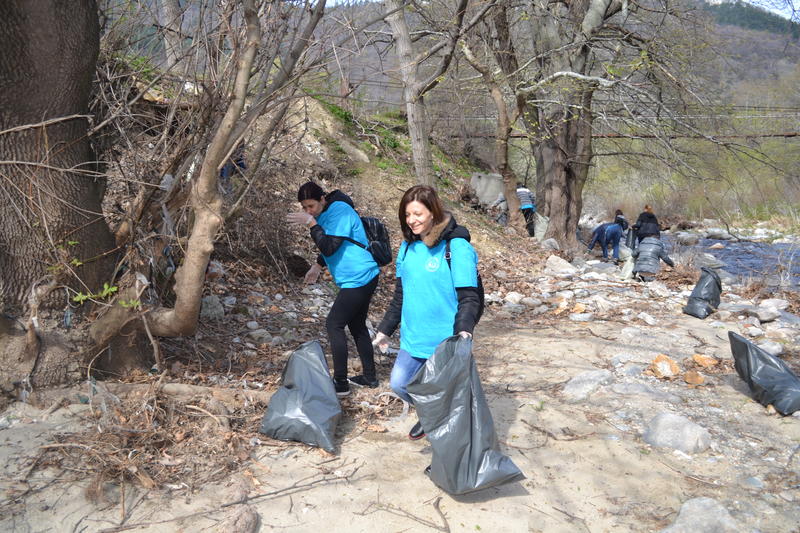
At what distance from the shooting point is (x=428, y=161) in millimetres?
8430

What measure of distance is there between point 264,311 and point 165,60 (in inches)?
105

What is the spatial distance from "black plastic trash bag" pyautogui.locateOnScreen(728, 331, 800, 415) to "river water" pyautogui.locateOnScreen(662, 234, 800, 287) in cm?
578

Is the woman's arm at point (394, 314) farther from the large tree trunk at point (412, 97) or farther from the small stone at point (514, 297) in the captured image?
the small stone at point (514, 297)

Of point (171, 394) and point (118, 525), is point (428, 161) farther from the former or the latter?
point (118, 525)

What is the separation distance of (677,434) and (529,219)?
1053cm

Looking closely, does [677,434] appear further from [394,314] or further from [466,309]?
[394,314]

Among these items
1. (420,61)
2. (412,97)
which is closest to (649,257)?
(412,97)

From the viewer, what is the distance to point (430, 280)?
3.26 meters

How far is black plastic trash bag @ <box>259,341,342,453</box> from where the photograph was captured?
341 centimetres

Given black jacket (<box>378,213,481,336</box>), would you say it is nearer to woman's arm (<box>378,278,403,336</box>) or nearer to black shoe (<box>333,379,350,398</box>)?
woman's arm (<box>378,278,403,336</box>)

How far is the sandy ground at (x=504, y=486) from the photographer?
281 cm

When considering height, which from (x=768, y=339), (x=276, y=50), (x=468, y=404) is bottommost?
(x=768, y=339)

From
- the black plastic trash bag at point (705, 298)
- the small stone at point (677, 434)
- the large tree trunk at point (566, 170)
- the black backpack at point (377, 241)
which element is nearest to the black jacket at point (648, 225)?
the large tree trunk at point (566, 170)

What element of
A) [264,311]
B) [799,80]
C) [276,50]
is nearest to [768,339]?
[264,311]
